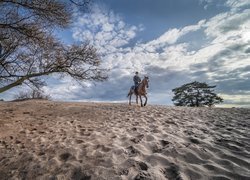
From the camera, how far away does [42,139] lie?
273 inches

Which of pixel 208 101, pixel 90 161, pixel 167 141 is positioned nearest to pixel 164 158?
pixel 167 141

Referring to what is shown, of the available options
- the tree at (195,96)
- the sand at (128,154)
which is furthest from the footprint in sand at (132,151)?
the tree at (195,96)

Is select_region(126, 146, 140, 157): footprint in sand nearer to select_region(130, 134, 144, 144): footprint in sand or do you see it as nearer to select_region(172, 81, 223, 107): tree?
select_region(130, 134, 144, 144): footprint in sand

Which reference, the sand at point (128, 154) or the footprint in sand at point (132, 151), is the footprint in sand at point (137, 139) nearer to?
the sand at point (128, 154)

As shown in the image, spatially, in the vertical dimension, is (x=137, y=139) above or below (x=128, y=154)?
above

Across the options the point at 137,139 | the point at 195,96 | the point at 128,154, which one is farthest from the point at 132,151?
the point at 195,96

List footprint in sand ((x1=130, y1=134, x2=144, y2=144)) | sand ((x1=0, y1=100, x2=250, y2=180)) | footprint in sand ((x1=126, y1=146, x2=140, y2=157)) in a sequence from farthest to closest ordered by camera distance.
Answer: footprint in sand ((x1=130, y1=134, x2=144, y2=144)) < footprint in sand ((x1=126, y1=146, x2=140, y2=157)) < sand ((x1=0, y1=100, x2=250, y2=180))

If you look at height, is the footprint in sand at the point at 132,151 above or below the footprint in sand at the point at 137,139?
below

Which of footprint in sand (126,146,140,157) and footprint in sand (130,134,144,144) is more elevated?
footprint in sand (130,134,144,144)

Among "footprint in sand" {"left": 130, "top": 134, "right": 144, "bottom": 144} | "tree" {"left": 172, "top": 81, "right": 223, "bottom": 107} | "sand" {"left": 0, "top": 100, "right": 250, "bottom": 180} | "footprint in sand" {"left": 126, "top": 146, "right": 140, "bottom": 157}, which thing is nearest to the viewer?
"sand" {"left": 0, "top": 100, "right": 250, "bottom": 180}

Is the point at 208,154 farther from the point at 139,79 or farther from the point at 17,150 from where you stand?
the point at 139,79

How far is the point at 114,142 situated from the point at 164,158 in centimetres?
185

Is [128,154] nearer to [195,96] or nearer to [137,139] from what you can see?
[137,139]

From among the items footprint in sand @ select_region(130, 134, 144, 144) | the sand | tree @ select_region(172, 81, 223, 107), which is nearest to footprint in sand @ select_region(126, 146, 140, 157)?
the sand
